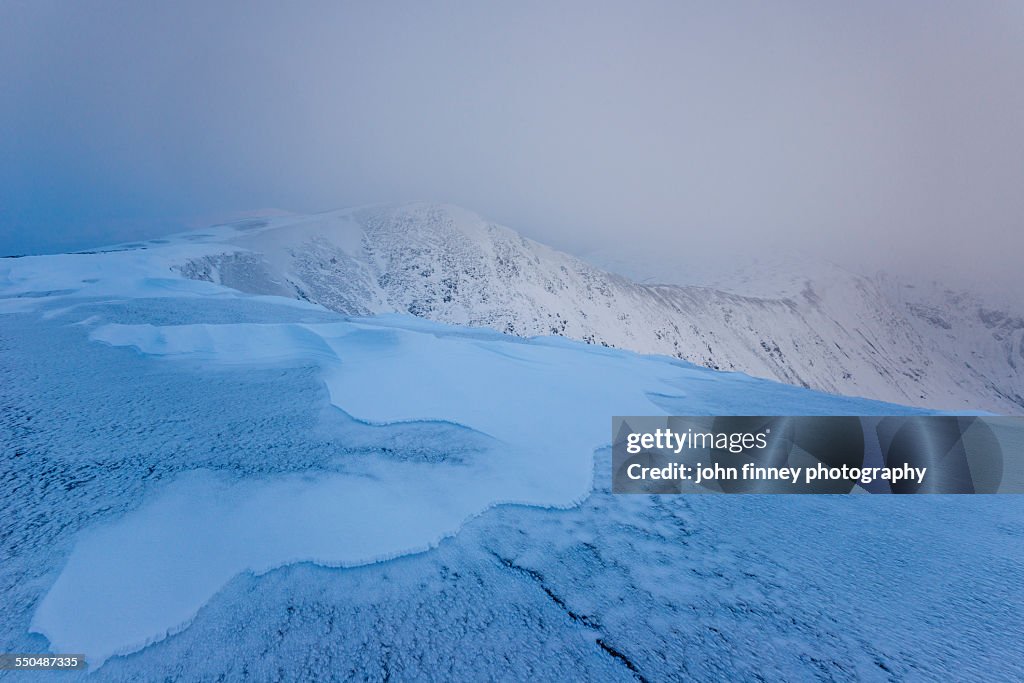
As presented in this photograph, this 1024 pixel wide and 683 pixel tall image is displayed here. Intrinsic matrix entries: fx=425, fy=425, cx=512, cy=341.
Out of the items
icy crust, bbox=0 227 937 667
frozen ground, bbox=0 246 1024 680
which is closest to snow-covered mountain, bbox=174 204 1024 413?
icy crust, bbox=0 227 937 667

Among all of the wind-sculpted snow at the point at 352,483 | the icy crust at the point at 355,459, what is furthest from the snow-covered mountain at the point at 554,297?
the wind-sculpted snow at the point at 352,483

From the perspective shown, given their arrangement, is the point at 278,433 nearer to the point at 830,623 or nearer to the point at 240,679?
the point at 240,679

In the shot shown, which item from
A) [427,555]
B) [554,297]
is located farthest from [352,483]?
[554,297]

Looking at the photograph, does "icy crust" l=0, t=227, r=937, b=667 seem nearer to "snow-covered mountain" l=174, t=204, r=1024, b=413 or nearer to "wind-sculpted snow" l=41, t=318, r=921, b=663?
"wind-sculpted snow" l=41, t=318, r=921, b=663

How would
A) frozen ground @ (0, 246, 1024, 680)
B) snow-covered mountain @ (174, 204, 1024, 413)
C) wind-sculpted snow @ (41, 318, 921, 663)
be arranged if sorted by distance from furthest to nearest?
snow-covered mountain @ (174, 204, 1024, 413) → wind-sculpted snow @ (41, 318, 921, 663) → frozen ground @ (0, 246, 1024, 680)

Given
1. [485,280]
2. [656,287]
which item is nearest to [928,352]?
[656,287]

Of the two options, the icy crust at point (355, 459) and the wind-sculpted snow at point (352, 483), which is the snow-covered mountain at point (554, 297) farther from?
the wind-sculpted snow at point (352, 483)
